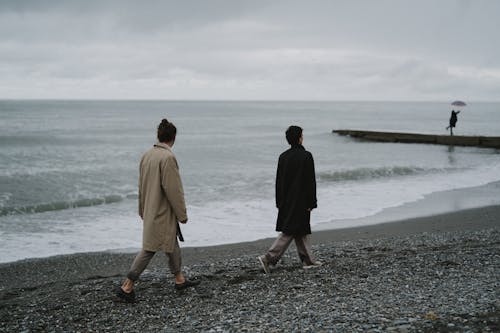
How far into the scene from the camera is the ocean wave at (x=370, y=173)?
73.9 feet

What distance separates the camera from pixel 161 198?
5.81 meters

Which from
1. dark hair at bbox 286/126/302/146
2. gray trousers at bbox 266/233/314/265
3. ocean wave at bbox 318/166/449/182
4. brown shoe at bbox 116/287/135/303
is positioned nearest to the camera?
brown shoe at bbox 116/287/135/303

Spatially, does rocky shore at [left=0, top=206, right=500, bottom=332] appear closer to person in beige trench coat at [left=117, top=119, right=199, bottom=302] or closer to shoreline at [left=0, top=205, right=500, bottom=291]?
shoreline at [left=0, top=205, right=500, bottom=291]

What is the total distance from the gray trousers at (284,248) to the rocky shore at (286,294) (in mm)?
204

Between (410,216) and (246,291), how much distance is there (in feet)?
26.6

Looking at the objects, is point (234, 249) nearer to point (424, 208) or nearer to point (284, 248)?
point (284, 248)

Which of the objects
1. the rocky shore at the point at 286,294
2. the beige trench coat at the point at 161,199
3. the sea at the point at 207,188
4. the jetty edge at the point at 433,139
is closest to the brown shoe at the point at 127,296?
the rocky shore at the point at 286,294

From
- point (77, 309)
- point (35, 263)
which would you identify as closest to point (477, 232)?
point (77, 309)

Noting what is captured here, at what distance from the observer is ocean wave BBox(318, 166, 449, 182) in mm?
22531

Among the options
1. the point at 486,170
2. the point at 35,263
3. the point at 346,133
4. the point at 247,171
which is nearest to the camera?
the point at 35,263

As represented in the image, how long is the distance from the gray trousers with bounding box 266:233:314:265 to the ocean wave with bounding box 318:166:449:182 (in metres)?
14.6

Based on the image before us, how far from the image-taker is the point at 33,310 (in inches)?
242

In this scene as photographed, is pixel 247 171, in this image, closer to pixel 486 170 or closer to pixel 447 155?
pixel 486 170

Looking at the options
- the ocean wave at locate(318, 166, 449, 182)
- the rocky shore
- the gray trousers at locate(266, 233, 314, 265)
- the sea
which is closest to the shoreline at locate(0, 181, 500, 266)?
the sea
